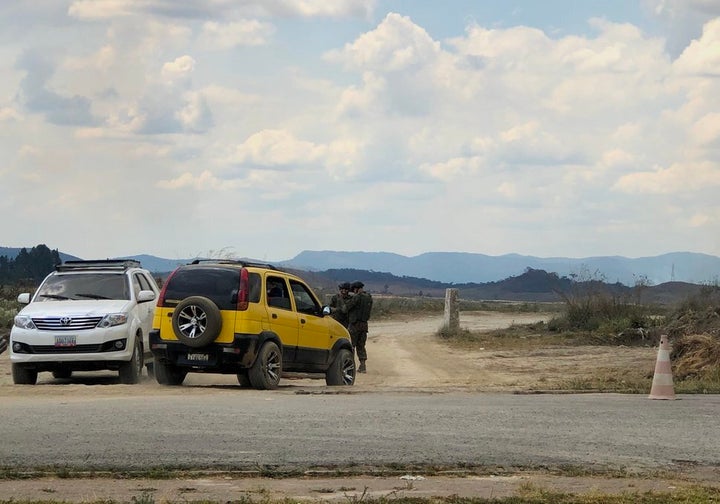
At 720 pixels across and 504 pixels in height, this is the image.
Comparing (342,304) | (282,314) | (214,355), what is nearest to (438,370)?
(342,304)

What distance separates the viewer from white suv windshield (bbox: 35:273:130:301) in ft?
62.4

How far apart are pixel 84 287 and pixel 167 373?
9.87 feet

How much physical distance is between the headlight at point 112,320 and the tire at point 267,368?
2.83 m

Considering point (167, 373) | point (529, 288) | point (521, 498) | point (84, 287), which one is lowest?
point (521, 498)

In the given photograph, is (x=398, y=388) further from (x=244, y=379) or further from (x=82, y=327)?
(x=82, y=327)

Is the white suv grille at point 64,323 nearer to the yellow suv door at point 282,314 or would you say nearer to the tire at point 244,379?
the tire at point 244,379

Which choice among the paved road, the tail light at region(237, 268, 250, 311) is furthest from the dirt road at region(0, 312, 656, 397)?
the paved road

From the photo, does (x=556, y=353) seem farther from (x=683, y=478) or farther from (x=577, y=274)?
(x=683, y=478)

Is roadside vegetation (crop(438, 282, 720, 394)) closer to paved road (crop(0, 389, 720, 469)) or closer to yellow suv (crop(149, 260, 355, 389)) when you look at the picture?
paved road (crop(0, 389, 720, 469))

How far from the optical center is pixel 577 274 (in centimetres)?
4162

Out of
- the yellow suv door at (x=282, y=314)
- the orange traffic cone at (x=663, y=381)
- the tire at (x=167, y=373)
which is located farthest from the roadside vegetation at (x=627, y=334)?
the tire at (x=167, y=373)

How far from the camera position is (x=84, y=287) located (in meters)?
19.2

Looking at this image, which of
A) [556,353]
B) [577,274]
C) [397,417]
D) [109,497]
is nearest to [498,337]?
[556,353]

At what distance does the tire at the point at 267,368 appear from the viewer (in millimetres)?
16641
